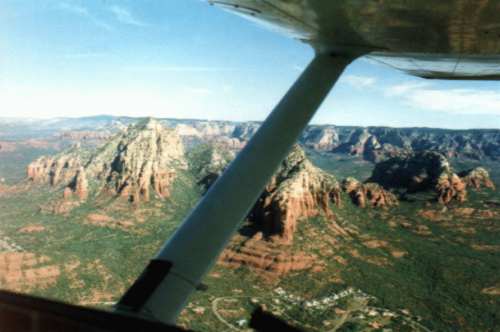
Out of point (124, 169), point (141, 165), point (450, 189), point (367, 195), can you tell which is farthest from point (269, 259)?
point (450, 189)

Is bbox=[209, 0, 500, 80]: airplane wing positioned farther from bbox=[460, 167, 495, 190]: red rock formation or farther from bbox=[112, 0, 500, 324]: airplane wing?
bbox=[460, 167, 495, 190]: red rock formation

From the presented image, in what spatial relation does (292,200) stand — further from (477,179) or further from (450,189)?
(477,179)

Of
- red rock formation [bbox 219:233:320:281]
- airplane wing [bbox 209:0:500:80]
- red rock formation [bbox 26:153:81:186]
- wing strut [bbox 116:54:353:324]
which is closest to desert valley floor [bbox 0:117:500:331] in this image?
red rock formation [bbox 219:233:320:281]

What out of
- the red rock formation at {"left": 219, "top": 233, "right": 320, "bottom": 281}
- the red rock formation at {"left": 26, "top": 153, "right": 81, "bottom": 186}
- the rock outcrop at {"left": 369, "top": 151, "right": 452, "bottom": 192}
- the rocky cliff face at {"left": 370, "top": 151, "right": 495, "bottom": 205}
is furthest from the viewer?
the red rock formation at {"left": 26, "top": 153, "right": 81, "bottom": 186}

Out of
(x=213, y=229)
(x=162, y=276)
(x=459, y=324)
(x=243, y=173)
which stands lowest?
(x=459, y=324)

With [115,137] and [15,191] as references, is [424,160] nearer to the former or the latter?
[115,137]

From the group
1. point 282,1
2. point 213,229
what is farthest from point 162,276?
point 282,1

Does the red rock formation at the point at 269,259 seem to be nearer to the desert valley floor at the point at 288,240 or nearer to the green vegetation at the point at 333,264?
the desert valley floor at the point at 288,240

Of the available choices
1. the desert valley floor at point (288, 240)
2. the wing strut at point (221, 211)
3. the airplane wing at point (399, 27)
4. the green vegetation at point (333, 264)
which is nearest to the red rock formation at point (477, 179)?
the desert valley floor at point (288, 240)
